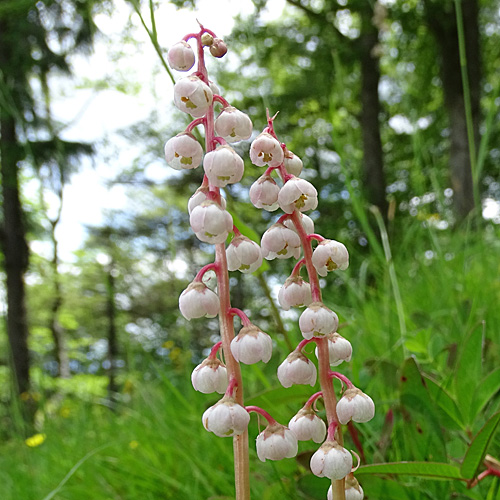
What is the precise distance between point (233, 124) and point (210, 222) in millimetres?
111

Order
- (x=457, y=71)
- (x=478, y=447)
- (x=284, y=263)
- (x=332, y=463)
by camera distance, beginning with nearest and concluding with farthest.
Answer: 1. (x=332, y=463)
2. (x=478, y=447)
3. (x=284, y=263)
4. (x=457, y=71)

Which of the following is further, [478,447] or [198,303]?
[478,447]

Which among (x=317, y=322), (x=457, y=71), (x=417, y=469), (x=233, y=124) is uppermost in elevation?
(x=457, y=71)

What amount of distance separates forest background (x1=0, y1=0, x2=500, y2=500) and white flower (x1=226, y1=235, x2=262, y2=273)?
0.28 metres

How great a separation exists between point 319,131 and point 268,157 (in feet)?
26.7

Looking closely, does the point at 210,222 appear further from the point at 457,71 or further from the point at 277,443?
the point at 457,71

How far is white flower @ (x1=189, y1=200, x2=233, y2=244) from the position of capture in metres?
0.46

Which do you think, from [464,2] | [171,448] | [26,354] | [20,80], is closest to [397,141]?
[464,2]

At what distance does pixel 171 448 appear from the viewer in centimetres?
149

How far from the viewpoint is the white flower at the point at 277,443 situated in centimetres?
49

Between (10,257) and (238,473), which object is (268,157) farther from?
(10,257)

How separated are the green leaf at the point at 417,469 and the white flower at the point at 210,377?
0.22 metres

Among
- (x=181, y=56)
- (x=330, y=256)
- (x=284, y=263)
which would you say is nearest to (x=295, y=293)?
(x=330, y=256)

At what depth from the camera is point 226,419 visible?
45 centimetres
